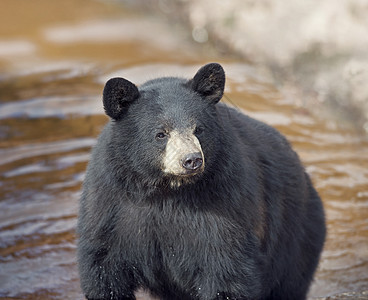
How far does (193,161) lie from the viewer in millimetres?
3920

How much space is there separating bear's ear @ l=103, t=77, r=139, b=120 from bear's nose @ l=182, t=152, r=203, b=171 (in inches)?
Answer: 23.9

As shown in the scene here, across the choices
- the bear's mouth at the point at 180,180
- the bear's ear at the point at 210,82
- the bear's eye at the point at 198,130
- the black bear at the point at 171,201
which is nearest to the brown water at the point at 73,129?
the black bear at the point at 171,201

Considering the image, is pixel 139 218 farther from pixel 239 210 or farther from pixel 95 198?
pixel 239 210

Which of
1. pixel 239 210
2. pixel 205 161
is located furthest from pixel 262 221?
pixel 205 161

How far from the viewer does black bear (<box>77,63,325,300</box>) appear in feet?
13.9

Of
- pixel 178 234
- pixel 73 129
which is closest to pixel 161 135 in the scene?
pixel 178 234

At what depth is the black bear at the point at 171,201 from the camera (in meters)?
4.24

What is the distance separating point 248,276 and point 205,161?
86cm

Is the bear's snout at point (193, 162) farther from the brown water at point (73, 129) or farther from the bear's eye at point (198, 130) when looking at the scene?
the brown water at point (73, 129)

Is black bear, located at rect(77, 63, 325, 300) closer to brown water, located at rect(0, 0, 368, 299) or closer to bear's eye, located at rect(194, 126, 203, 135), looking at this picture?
bear's eye, located at rect(194, 126, 203, 135)

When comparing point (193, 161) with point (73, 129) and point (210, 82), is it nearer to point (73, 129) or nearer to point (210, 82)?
point (210, 82)

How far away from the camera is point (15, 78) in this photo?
1044 cm

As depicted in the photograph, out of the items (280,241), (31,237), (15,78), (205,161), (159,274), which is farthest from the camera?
(15,78)

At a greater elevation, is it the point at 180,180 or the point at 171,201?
the point at 180,180
